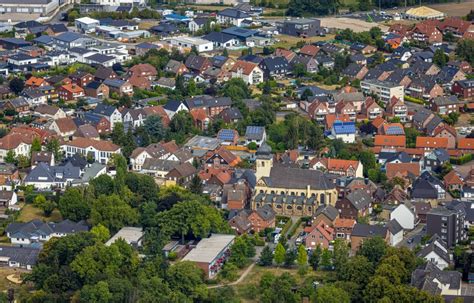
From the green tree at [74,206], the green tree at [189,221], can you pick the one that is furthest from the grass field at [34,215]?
the green tree at [189,221]

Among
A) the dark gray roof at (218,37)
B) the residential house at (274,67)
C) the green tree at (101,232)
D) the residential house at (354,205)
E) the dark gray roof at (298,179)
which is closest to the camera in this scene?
the green tree at (101,232)

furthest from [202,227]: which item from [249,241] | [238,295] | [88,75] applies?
[88,75]

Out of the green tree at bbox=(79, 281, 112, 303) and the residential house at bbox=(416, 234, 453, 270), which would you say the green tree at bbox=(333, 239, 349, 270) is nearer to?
the residential house at bbox=(416, 234, 453, 270)

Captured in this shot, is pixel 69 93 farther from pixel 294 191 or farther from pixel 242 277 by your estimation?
pixel 242 277

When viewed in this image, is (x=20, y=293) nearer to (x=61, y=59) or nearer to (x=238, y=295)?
(x=238, y=295)

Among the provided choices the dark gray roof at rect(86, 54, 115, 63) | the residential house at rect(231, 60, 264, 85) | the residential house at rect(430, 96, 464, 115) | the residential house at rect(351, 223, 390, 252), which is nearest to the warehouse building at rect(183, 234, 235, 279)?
the residential house at rect(351, 223, 390, 252)

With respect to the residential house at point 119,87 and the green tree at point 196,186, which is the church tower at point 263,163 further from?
the residential house at point 119,87
